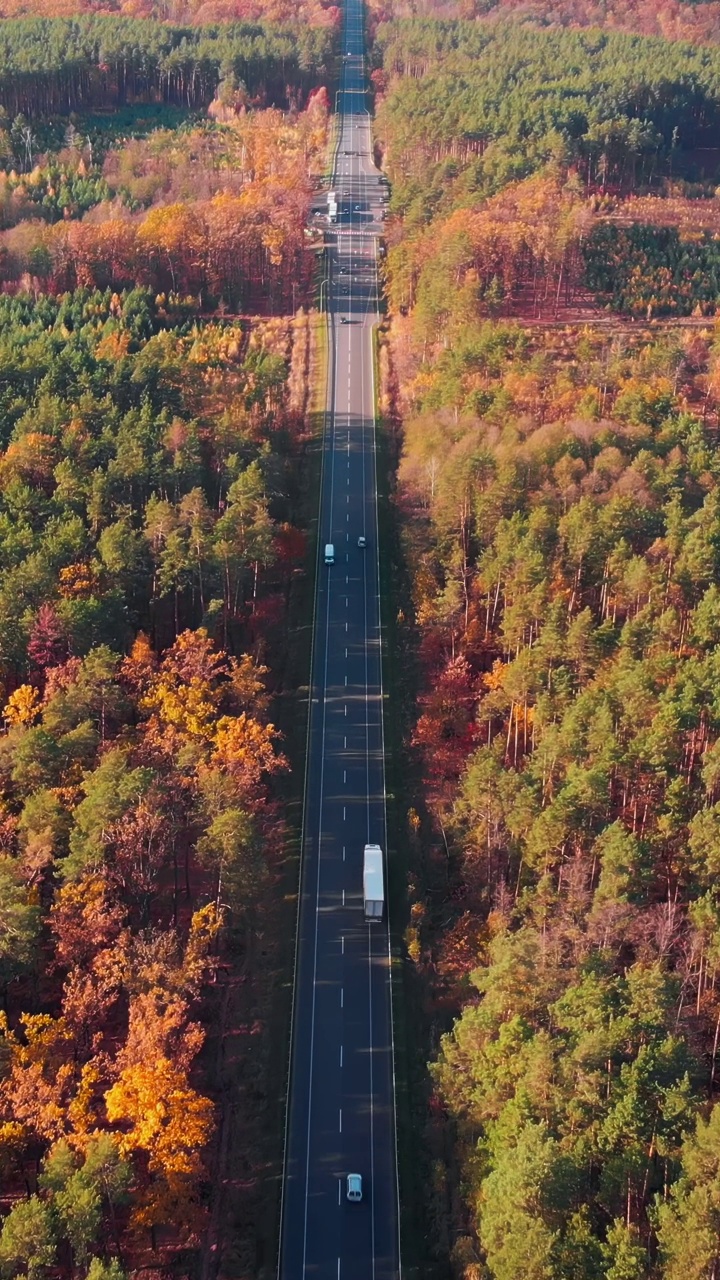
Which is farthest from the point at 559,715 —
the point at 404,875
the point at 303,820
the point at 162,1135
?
the point at 162,1135

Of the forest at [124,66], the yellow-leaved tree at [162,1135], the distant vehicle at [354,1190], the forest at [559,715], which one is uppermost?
the forest at [124,66]

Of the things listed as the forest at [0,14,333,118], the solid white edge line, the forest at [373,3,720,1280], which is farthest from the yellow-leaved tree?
the forest at [0,14,333,118]

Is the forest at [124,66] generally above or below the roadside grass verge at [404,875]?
above

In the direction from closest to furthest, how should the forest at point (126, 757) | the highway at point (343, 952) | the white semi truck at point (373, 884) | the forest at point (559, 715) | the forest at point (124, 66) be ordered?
the forest at point (559, 715) < the forest at point (126, 757) < the highway at point (343, 952) < the white semi truck at point (373, 884) < the forest at point (124, 66)

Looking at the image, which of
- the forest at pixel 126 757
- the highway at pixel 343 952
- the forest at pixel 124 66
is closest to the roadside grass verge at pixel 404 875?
the highway at pixel 343 952

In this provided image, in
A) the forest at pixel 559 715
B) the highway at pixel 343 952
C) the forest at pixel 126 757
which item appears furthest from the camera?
the highway at pixel 343 952

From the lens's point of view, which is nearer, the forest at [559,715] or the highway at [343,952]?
the forest at [559,715]

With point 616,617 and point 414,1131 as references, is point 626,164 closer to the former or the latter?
point 616,617

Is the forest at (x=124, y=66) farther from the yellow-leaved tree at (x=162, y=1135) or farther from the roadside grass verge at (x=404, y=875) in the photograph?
the yellow-leaved tree at (x=162, y=1135)
